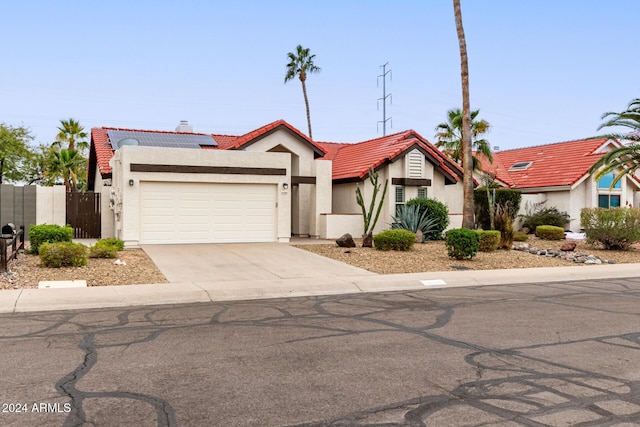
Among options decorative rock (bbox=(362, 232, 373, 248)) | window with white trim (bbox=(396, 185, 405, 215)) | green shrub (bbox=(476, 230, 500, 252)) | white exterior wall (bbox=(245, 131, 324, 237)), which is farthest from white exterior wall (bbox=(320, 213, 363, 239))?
green shrub (bbox=(476, 230, 500, 252))

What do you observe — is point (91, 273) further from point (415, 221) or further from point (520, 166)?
point (520, 166)

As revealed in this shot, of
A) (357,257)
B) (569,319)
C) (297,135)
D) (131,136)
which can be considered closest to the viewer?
(569,319)

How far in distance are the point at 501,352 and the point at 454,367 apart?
1.01m

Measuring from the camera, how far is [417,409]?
504 cm

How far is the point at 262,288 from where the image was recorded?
12344 millimetres

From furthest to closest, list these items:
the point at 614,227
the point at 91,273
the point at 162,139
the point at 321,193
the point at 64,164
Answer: the point at 64,164 < the point at 162,139 < the point at 321,193 < the point at 614,227 < the point at 91,273

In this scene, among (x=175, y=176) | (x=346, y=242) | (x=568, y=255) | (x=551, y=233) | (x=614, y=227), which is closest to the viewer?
(x=568, y=255)

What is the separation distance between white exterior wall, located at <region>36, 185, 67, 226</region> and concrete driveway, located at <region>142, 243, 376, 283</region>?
5688 millimetres

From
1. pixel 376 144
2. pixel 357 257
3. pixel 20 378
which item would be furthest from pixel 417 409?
pixel 376 144

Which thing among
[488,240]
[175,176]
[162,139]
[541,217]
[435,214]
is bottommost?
[488,240]


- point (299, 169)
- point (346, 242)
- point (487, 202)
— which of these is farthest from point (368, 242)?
point (487, 202)

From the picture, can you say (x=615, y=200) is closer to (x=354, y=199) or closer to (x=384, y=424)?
(x=354, y=199)

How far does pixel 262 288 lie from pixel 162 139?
1736cm

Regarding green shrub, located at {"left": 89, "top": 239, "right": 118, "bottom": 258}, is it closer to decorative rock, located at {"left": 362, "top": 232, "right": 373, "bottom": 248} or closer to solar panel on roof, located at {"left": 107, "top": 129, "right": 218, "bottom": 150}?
decorative rock, located at {"left": 362, "top": 232, "right": 373, "bottom": 248}
